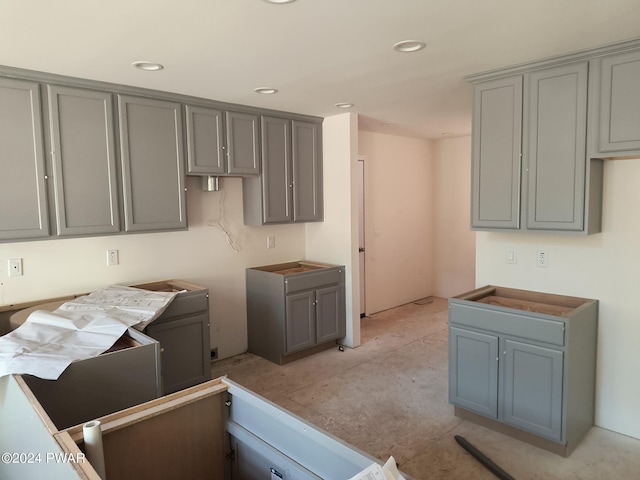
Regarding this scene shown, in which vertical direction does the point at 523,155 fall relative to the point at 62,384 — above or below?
above

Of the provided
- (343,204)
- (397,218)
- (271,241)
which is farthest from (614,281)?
(397,218)

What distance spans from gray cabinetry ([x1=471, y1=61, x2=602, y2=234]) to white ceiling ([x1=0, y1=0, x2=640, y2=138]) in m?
0.20

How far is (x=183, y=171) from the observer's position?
11.8 feet

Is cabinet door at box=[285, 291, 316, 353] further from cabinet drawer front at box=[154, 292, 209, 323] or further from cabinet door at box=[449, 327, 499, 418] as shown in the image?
cabinet door at box=[449, 327, 499, 418]

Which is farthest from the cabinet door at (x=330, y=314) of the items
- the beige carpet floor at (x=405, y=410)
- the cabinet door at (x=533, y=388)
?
the cabinet door at (x=533, y=388)

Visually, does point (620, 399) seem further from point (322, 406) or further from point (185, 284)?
point (185, 284)

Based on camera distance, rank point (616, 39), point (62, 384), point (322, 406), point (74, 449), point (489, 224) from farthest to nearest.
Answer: point (322, 406), point (489, 224), point (616, 39), point (62, 384), point (74, 449)

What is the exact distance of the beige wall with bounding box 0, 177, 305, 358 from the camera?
318 cm

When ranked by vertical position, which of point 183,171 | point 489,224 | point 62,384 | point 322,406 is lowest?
point 322,406

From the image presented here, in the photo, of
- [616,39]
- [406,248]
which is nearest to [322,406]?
[616,39]

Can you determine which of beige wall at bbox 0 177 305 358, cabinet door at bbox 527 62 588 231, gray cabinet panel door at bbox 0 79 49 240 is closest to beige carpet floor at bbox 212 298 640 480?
beige wall at bbox 0 177 305 358

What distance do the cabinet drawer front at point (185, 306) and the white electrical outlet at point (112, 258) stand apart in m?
0.62

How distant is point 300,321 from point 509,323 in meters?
2.03

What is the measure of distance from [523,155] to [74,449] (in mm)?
2939
